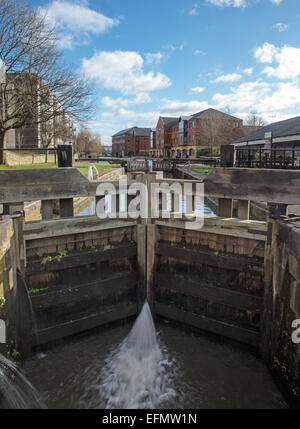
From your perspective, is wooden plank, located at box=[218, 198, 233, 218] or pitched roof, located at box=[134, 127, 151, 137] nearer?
wooden plank, located at box=[218, 198, 233, 218]

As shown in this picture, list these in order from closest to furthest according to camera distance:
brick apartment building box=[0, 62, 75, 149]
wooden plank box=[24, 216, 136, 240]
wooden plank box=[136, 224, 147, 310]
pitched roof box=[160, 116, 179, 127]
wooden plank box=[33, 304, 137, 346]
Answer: wooden plank box=[24, 216, 136, 240] → wooden plank box=[33, 304, 137, 346] → wooden plank box=[136, 224, 147, 310] → brick apartment building box=[0, 62, 75, 149] → pitched roof box=[160, 116, 179, 127]

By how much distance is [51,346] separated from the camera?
20.0 feet

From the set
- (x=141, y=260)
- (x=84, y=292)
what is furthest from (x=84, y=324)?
(x=141, y=260)

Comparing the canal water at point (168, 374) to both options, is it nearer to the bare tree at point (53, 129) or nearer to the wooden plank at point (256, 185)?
the wooden plank at point (256, 185)

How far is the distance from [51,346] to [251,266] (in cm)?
448

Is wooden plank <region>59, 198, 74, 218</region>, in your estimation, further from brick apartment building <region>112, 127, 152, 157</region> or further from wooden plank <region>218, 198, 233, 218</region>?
brick apartment building <region>112, 127, 152, 157</region>

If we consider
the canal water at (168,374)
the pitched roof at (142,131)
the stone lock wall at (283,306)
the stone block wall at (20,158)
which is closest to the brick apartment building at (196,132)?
the pitched roof at (142,131)

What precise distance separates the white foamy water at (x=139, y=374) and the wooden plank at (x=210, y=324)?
0.50m

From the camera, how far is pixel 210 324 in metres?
6.32

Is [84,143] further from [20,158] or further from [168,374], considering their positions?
[168,374]

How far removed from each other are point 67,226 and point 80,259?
2.56 ft

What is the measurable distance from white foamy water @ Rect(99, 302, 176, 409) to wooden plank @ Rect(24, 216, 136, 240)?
97.6 inches

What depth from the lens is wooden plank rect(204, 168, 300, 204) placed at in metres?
5.42

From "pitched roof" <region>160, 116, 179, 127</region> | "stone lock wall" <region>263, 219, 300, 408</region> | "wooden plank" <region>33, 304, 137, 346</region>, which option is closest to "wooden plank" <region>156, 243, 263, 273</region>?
"stone lock wall" <region>263, 219, 300, 408</region>
